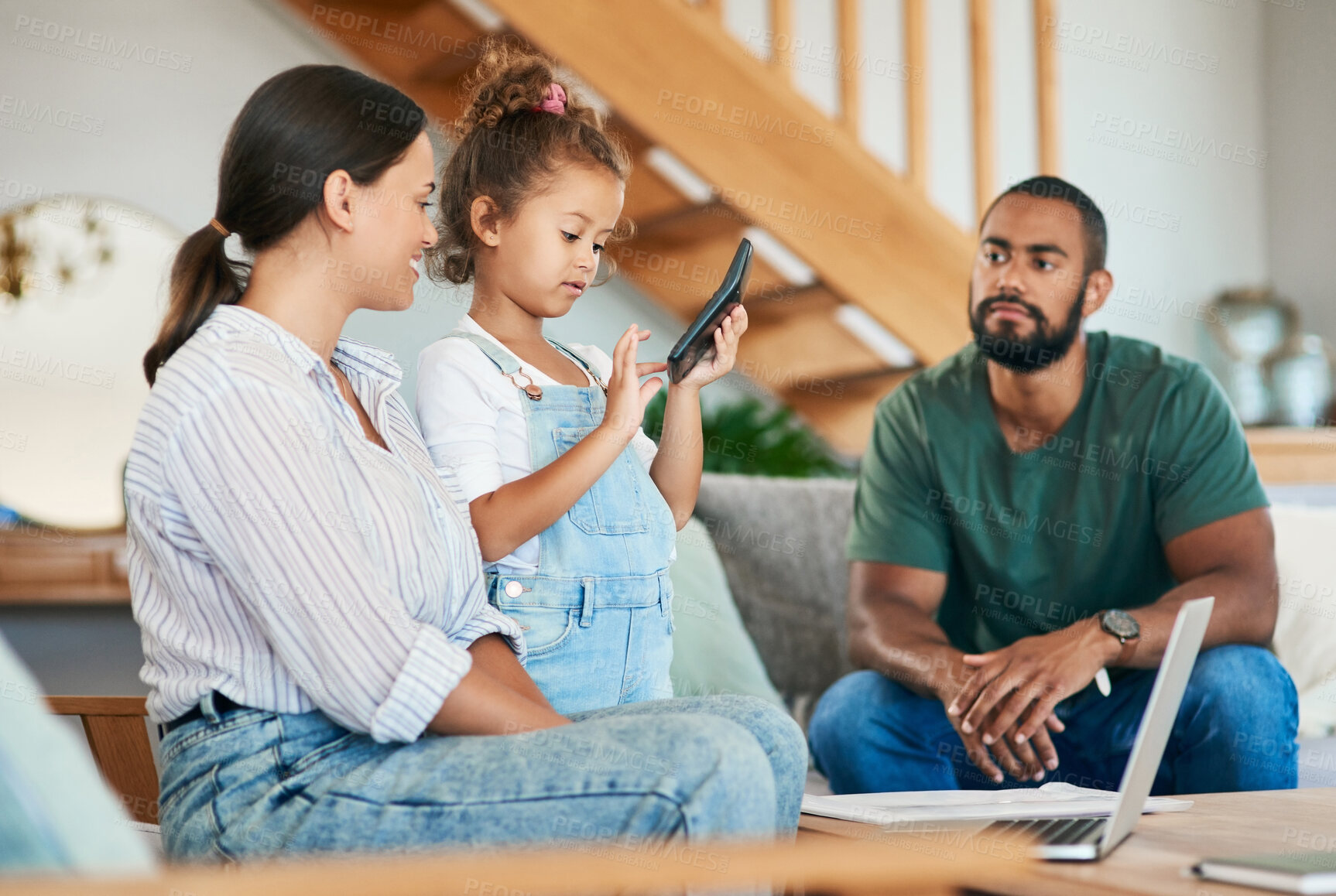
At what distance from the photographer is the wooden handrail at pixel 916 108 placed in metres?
2.85

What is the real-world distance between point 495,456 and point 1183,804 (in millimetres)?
793

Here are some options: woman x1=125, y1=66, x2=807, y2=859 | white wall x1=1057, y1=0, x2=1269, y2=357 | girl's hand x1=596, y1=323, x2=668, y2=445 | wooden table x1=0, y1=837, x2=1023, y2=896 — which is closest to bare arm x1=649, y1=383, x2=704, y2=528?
girl's hand x1=596, y1=323, x2=668, y2=445

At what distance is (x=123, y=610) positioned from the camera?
271cm

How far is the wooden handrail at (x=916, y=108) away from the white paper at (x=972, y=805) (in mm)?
1852

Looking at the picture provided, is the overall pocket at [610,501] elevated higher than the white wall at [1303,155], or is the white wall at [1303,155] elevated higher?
the white wall at [1303,155]

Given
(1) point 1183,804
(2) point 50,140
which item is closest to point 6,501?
(2) point 50,140

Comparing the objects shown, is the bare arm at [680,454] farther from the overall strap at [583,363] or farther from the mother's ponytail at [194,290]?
the mother's ponytail at [194,290]

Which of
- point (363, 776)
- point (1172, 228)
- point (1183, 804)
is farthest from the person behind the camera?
point (1172, 228)

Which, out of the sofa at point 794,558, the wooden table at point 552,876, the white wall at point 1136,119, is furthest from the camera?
the white wall at point 1136,119

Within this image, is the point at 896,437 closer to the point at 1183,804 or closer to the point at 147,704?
the point at 1183,804

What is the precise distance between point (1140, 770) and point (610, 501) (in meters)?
0.61

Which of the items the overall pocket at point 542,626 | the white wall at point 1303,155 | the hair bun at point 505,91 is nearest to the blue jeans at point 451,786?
the overall pocket at point 542,626

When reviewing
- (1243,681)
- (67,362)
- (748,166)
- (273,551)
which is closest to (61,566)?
(67,362)

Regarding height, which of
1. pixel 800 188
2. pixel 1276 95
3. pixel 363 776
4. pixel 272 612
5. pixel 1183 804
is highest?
pixel 1276 95
